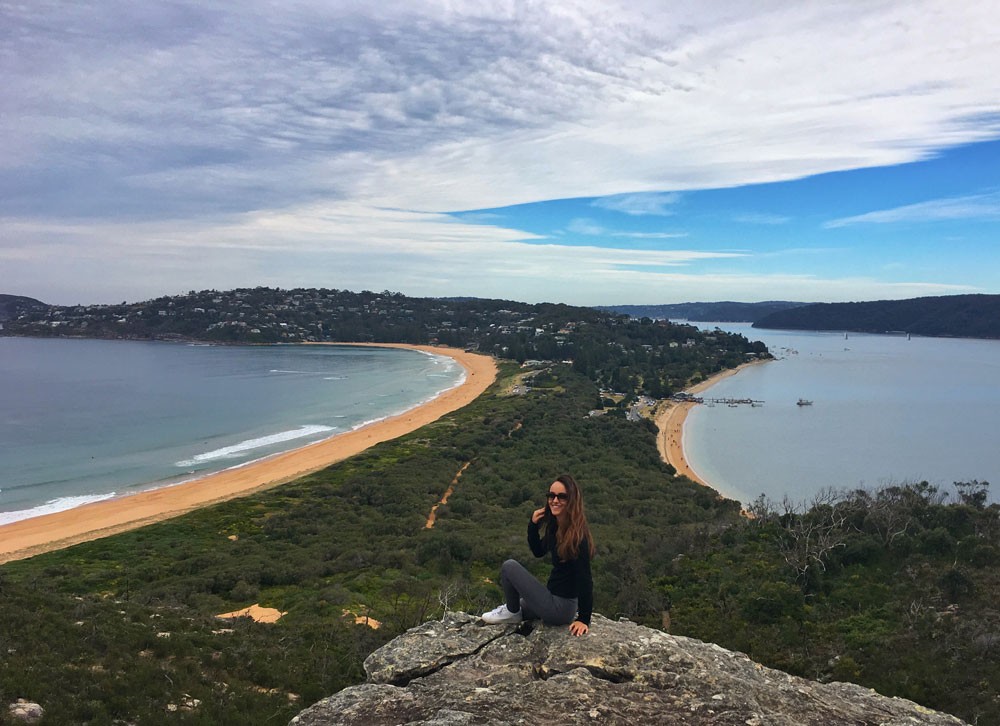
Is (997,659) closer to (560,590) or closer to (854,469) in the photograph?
(560,590)

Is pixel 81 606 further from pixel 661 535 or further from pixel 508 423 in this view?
pixel 508 423

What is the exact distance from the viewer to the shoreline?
1405 inches

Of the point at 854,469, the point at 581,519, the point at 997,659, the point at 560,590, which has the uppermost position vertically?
the point at 581,519

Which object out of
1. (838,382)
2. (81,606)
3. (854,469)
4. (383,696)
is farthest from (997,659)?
(838,382)

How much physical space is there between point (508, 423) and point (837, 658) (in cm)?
3308

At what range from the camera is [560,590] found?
5.12m

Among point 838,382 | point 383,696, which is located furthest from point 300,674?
point 838,382

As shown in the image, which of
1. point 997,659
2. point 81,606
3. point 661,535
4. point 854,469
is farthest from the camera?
point 854,469

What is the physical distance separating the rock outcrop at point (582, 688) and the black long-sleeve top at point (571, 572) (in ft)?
1.06

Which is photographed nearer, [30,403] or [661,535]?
[661,535]

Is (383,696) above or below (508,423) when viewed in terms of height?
above

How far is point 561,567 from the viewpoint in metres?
5.02

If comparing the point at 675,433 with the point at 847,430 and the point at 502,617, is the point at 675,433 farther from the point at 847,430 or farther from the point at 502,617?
the point at 502,617

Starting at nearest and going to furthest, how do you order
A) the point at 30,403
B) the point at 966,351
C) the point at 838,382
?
1. the point at 30,403
2. the point at 838,382
3. the point at 966,351
